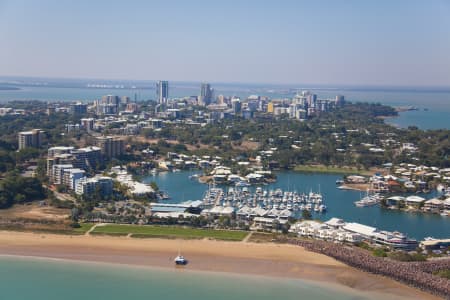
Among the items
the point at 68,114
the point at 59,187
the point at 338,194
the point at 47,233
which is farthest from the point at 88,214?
the point at 68,114

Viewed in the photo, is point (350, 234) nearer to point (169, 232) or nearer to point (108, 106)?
point (169, 232)

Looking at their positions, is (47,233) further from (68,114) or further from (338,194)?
(68,114)

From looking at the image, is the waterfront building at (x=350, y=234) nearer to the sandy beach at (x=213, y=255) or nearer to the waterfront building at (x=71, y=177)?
the sandy beach at (x=213, y=255)

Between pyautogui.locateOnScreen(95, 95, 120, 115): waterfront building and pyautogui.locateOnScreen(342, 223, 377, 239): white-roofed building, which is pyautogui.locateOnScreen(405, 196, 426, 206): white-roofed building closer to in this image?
pyautogui.locateOnScreen(342, 223, 377, 239): white-roofed building

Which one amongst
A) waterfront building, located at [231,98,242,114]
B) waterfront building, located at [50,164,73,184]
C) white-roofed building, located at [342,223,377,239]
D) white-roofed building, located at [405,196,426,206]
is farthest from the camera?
waterfront building, located at [231,98,242,114]

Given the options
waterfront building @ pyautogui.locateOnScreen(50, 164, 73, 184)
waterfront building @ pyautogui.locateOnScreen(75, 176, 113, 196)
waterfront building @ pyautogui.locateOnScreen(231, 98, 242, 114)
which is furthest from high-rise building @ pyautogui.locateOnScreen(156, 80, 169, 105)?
waterfront building @ pyautogui.locateOnScreen(75, 176, 113, 196)

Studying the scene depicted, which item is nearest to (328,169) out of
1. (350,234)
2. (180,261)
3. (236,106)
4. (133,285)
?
(350,234)

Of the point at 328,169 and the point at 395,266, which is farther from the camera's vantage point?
the point at 328,169
